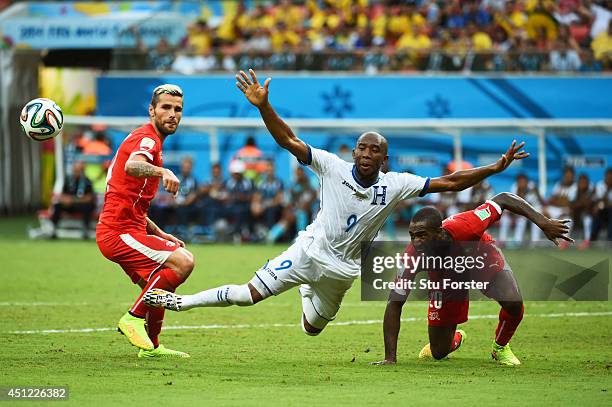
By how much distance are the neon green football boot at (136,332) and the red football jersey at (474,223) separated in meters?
2.92

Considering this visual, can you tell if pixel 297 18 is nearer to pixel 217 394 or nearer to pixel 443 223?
pixel 443 223

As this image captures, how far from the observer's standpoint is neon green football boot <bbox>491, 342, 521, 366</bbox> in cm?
1007

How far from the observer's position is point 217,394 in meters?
8.12

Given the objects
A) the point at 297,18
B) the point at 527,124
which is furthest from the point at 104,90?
the point at 527,124

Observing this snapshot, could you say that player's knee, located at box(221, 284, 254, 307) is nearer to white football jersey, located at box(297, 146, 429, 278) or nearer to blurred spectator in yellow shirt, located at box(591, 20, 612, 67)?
white football jersey, located at box(297, 146, 429, 278)

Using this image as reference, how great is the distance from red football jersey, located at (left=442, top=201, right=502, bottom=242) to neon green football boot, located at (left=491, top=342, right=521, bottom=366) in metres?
1.05

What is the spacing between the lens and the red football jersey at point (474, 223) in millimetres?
10031

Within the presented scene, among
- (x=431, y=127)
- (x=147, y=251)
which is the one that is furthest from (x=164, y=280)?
(x=431, y=127)

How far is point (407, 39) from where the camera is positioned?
28.3 m

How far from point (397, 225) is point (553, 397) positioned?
17613 mm

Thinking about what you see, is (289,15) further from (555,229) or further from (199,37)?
(555,229)

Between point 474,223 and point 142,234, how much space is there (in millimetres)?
3064

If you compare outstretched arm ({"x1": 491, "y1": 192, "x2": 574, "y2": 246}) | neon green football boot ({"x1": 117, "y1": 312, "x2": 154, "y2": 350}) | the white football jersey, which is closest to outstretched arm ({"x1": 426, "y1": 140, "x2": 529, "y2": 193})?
the white football jersey

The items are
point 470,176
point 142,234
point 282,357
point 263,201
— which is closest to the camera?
point 470,176
